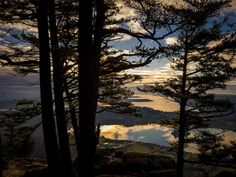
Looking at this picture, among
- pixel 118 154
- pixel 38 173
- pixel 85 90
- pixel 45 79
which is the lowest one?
pixel 118 154

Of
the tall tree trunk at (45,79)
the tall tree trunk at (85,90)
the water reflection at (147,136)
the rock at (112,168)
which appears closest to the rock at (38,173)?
the rock at (112,168)

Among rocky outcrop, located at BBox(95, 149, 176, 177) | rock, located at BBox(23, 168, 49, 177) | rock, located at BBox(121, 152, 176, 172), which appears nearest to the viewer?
rock, located at BBox(23, 168, 49, 177)

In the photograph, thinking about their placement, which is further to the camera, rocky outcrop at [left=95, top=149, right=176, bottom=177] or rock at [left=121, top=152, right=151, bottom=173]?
rock at [left=121, top=152, right=151, bottom=173]

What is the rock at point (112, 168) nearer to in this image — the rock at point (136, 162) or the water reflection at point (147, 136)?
the rock at point (136, 162)

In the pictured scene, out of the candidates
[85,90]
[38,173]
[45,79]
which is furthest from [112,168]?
[85,90]

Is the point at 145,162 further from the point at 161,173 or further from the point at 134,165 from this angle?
the point at 161,173

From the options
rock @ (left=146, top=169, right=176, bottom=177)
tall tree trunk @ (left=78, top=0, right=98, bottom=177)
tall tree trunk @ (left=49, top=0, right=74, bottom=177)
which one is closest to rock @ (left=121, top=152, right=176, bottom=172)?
rock @ (left=146, top=169, right=176, bottom=177)

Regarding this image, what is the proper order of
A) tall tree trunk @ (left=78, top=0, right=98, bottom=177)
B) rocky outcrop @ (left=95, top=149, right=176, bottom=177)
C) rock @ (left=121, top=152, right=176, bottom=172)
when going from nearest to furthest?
tall tree trunk @ (left=78, top=0, right=98, bottom=177) < rocky outcrop @ (left=95, top=149, right=176, bottom=177) < rock @ (left=121, top=152, right=176, bottom=172)

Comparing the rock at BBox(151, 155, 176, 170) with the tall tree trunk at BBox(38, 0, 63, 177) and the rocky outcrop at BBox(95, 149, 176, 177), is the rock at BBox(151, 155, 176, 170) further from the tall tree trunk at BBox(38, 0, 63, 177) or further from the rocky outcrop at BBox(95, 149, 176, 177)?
the tall tree trunk at BBox(38, 0, 63, 177)

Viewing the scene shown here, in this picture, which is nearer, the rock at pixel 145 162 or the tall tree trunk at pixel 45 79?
the tall tree trunk at pixel 45 79

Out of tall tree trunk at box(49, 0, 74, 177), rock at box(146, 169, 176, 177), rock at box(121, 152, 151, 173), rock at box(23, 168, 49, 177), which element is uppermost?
tall tree trunk at box(49, 0, 74, 177)

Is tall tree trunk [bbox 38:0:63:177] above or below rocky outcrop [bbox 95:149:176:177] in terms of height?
above

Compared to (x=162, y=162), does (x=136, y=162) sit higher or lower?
higher

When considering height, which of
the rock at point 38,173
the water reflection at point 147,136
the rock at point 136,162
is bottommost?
the water reflection at point 147,136
